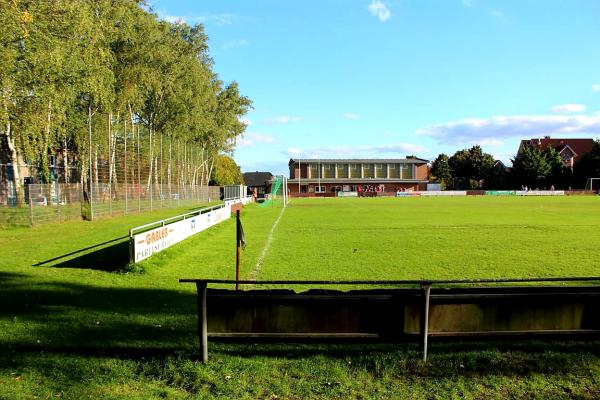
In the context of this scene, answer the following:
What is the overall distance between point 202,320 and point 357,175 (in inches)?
4289

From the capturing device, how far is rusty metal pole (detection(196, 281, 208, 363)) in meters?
4.59

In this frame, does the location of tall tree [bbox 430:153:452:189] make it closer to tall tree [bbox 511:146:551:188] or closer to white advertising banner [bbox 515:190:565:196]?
tall tree [bbox 511:146:551:188]

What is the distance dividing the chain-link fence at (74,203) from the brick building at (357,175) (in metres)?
75.1

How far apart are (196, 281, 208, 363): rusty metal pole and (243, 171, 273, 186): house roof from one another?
134319 millimetres

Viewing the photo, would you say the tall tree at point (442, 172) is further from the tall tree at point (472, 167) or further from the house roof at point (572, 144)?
the house roof at point (572, 144)

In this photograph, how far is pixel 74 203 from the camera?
2373cm

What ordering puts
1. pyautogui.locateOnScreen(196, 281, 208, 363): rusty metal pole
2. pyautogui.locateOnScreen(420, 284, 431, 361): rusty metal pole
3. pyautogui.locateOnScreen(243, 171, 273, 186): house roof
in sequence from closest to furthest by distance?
pyautogui.locateOnScreen(420, 284, 431, 361): rusty metal pole
pyautogui.locateOnScreen(196, 281, 208, 363): rusty metal pole
pyautogui.locateOnScreen(243, 171, 273, 186): house roof

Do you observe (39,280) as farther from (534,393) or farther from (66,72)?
(66,72)

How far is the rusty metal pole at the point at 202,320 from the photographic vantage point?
4.59 meters

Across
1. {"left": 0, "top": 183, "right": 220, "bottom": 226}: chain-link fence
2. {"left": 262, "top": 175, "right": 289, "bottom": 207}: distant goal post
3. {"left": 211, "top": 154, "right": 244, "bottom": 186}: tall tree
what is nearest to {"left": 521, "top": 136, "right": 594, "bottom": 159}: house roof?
{"left": 211, "top": 154, "right": 244, "bottom": 186}: tall tree

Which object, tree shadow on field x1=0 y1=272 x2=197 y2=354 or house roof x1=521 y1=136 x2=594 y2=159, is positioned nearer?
tree shadow on field x1=0 y1=272 x2=197 y2=354

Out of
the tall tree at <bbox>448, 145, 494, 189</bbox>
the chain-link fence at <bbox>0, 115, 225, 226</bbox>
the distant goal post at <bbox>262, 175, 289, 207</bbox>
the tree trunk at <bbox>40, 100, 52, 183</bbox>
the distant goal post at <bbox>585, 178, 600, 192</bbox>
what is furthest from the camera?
the tall tree at <bbox>448, 145, 494, 189</bbox>

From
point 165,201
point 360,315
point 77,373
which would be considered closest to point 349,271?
point 360,315

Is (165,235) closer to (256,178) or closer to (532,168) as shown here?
(532,168)
